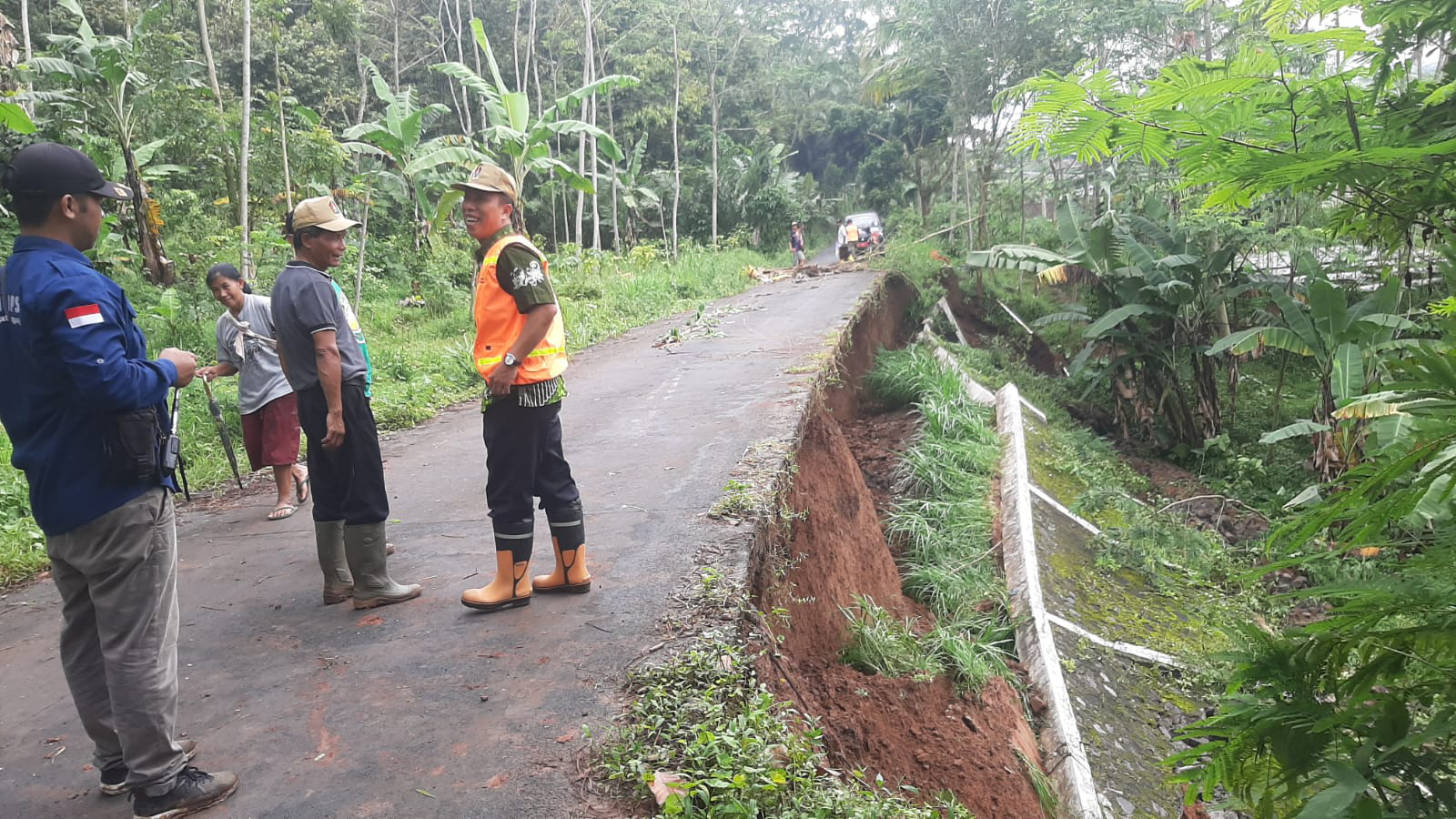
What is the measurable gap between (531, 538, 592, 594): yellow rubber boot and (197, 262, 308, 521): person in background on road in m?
2.55

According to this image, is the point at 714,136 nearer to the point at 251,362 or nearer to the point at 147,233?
the point at 147,233

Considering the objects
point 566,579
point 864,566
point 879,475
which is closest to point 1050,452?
point 879,475

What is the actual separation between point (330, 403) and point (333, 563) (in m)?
0.84

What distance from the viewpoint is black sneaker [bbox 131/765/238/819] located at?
248cm

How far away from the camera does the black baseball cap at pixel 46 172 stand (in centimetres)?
240

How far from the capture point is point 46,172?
2.41 metres

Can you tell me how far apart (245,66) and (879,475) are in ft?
29.7

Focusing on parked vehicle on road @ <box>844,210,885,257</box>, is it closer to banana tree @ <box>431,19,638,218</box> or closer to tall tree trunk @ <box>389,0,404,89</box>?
banana tree @ <box>431,19,638,218</box>

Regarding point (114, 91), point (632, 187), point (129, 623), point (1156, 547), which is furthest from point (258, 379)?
point (632, 187)

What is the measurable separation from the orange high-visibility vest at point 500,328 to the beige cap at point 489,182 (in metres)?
0.20

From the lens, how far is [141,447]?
2.50 meters

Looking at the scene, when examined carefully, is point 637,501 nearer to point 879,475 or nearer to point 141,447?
point 141,447

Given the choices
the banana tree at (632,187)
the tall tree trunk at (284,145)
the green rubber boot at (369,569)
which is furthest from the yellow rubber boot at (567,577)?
the banana tree at (632,187)

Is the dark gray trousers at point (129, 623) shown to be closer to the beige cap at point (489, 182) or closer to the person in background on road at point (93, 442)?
the person in background on road at point (93, 442)
